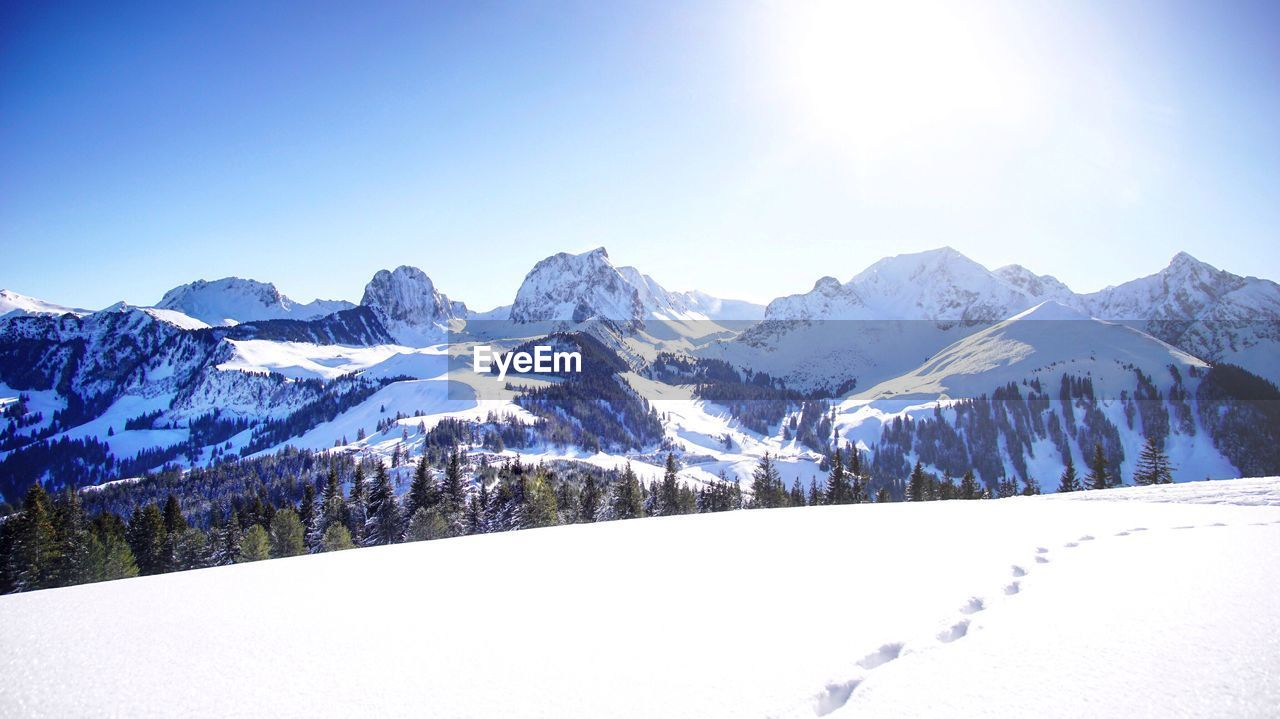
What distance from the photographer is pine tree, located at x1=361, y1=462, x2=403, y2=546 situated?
5778cm

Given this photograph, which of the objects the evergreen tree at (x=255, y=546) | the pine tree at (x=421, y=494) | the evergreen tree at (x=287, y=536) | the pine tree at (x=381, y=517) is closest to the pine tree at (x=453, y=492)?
the pine tree at (x=421, y=494)

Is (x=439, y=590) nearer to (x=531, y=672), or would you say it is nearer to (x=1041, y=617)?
(x=531, y=672)

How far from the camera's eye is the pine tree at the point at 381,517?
57781mm

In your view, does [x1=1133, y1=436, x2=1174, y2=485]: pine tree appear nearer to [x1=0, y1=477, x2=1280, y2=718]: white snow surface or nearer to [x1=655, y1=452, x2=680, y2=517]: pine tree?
[x1=655, y1=452, x2=680, y2=517]: pine tree

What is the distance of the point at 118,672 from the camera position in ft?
19.9

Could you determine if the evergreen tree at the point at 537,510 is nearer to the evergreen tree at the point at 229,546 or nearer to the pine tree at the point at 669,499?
the pine tree at the point at 669,499

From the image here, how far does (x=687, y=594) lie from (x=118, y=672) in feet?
23.5

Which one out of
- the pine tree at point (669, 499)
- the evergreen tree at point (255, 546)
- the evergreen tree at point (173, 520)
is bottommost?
the pine tree at point (669, 499)

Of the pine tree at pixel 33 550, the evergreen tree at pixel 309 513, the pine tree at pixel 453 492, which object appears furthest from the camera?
the evergreen tree at pixel 309 513

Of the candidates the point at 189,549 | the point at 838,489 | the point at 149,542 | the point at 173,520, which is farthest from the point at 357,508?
the point at 838,489

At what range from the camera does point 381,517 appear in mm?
58438

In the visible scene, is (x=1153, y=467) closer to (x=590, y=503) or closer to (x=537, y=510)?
(x=590, y=503)

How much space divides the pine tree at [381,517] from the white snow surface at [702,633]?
2000 inches

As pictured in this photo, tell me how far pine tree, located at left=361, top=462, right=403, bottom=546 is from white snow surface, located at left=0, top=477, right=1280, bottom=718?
50.8 metres
